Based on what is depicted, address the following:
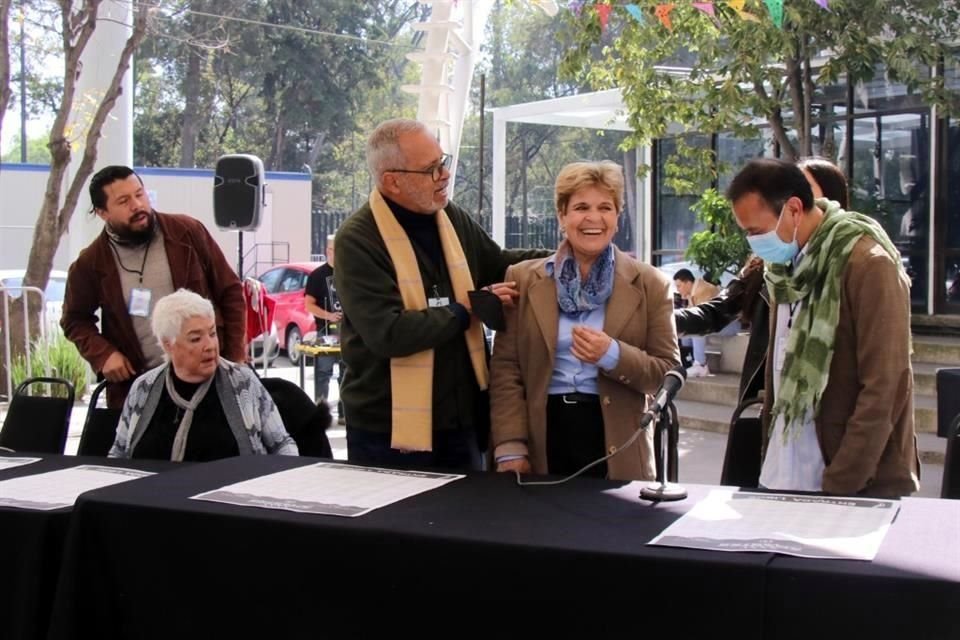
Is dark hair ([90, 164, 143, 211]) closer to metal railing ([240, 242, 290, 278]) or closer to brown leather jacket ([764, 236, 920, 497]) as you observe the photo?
brown leather jacket ([764, 236, 920, 497])

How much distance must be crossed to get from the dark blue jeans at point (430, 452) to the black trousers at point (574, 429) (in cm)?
30

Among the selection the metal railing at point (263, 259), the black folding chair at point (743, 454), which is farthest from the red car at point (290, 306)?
the black folding chair at point (743, 454)

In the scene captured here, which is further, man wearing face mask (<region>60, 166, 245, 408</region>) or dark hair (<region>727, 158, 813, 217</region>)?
man wearing face mask (<region>60, 166, 245, 408</region>)

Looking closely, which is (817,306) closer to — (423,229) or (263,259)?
(423,229)

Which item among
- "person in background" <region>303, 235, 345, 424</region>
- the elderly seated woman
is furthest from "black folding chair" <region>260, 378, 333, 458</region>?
"person in background" <region>303, 235, 345, 424</region>

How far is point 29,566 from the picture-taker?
8.37 ft

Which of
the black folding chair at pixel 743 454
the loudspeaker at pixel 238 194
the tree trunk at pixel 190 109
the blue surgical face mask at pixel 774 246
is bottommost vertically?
the black folding chair at pixel 743 454

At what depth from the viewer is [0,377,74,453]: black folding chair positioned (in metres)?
4.28

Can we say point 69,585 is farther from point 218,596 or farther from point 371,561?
point 371,561

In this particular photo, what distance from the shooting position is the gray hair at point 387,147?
3172 millimetres

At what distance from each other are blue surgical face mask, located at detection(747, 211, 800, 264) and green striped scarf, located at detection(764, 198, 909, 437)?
0.06 meters

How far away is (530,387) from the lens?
3.02 m

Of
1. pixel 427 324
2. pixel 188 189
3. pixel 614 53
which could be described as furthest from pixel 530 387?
pixel 188 189

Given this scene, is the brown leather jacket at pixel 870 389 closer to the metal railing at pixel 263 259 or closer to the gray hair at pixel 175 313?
the gray hair at pixel 175 313
